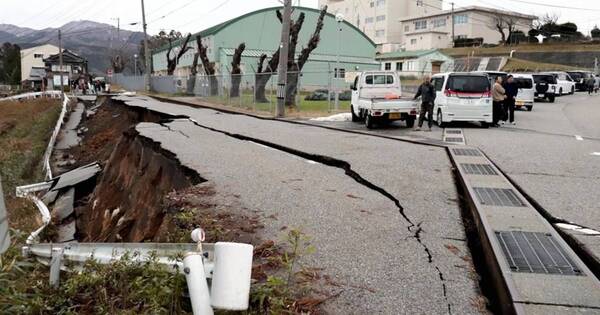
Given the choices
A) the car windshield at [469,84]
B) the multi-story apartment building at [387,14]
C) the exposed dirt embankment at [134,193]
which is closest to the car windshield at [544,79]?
the car windshield at [469,84]

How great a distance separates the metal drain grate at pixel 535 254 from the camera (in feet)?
14.4

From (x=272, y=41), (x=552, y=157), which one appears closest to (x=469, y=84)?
(x=552, y=157)

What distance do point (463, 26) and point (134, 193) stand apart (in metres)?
79.7

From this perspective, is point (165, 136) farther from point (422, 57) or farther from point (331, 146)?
point (422, 57)

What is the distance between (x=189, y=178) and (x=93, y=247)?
13.7 ft

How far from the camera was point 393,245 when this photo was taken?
492 cm

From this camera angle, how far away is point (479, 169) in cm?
926

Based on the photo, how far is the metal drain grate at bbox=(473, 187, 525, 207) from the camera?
6637mm

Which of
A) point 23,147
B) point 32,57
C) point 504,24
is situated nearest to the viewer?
point 23,147

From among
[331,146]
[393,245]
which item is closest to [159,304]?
[393,245]

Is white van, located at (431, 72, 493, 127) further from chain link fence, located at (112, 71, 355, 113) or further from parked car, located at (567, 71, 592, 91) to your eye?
parked car, located at (567, 71, 592, 91)

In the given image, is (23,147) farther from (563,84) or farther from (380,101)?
(563,84)

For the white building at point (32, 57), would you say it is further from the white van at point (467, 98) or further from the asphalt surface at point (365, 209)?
the asphalt surface at point (365, 209)

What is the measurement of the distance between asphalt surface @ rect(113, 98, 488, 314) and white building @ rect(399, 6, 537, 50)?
73.3 meters
